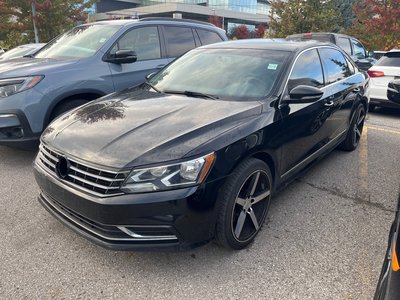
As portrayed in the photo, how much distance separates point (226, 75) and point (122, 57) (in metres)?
1.95

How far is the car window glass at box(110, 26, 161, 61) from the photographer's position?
5.09m

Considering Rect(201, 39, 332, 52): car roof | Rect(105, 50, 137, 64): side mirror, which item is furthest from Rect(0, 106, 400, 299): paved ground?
Rect(105, 50, 137, 64): side mirror

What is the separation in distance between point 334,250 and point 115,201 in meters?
1.83

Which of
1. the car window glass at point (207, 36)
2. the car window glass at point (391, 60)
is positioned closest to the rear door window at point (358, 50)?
the car window glass at point (391, 60)

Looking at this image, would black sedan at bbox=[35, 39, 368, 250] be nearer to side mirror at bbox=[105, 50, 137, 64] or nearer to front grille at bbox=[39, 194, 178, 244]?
front grille at bbox=[39, 194, 178, 244]

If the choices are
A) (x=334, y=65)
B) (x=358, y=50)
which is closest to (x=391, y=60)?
(x=358, y=50)

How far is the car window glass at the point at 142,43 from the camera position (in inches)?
200

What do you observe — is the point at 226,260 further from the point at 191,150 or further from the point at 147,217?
the point at 191,150

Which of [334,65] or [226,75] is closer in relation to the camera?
[226,75]

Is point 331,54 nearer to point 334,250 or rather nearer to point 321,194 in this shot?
point 321,194

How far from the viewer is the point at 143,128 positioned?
8.63 feet

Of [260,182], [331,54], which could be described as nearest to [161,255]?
[260,182]

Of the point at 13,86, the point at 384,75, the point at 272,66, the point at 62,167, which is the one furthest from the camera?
the point at 384,75

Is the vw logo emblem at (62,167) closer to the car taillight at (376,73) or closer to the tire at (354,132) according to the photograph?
the tire at (354,132)
